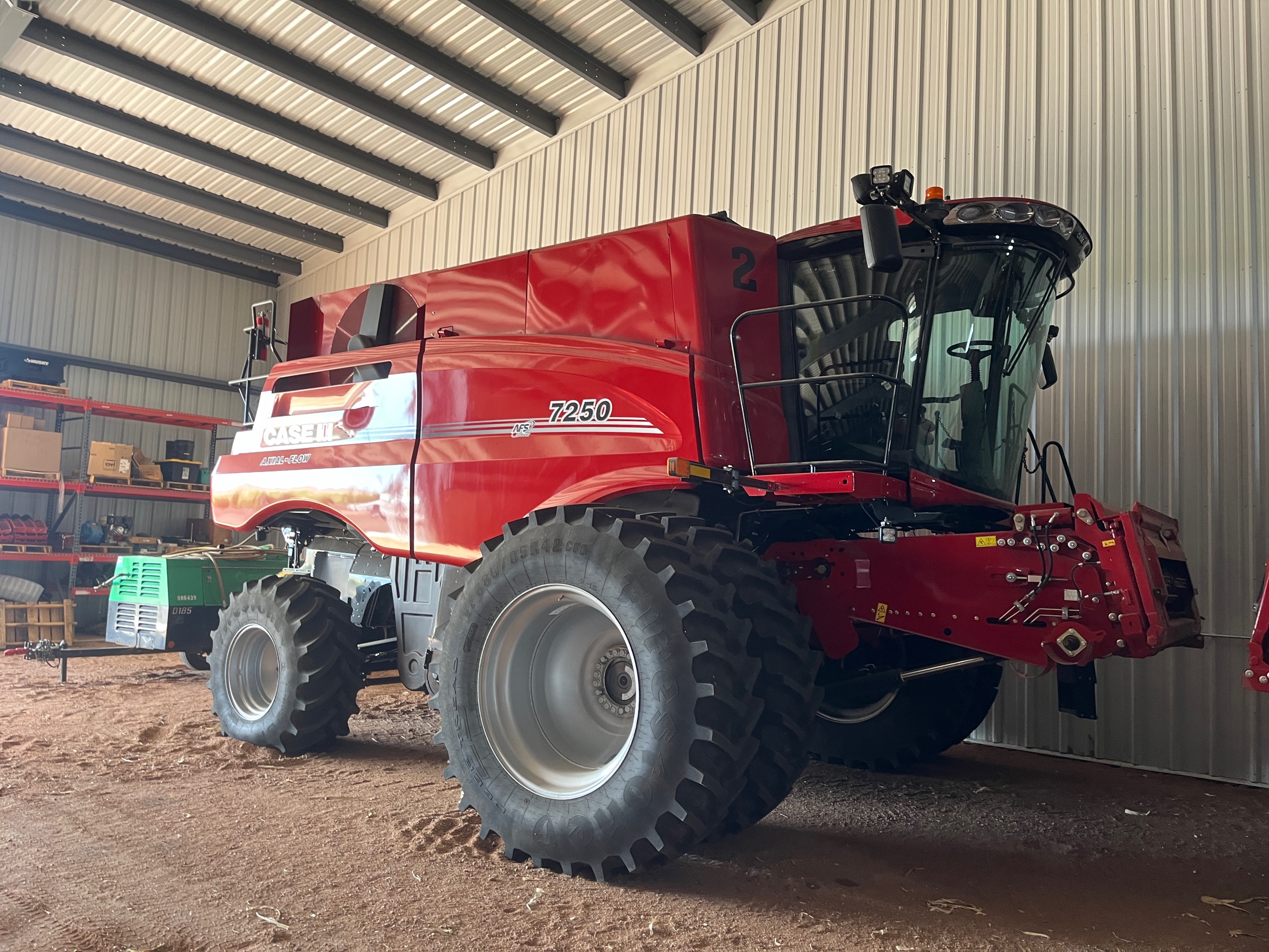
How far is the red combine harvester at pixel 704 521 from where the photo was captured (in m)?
3.70

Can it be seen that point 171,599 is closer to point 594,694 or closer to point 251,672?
point 251,672

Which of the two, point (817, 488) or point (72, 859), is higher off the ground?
point (817, 488)

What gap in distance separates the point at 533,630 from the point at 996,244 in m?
2.91

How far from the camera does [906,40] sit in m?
8.05

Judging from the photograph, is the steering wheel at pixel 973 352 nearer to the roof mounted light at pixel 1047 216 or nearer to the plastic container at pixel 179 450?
the roof mounted light at pixel 1047 216

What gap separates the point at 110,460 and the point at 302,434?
30.6 ft

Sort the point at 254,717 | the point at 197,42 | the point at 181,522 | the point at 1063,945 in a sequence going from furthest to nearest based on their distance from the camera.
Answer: the point at 181,522 → the point at 197,42 → the point at 254,717 → the point at 1063,945

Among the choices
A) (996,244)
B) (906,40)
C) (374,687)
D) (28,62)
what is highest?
(28,62)

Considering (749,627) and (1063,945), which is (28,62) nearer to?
(749,627)

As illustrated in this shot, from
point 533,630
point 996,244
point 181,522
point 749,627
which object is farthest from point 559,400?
point 181,522

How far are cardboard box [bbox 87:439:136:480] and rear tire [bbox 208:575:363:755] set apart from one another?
28.7ft

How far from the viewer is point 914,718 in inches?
230

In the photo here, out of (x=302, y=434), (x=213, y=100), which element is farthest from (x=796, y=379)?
(x=213, y=100)

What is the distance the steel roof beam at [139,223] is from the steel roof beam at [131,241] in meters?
0.33
